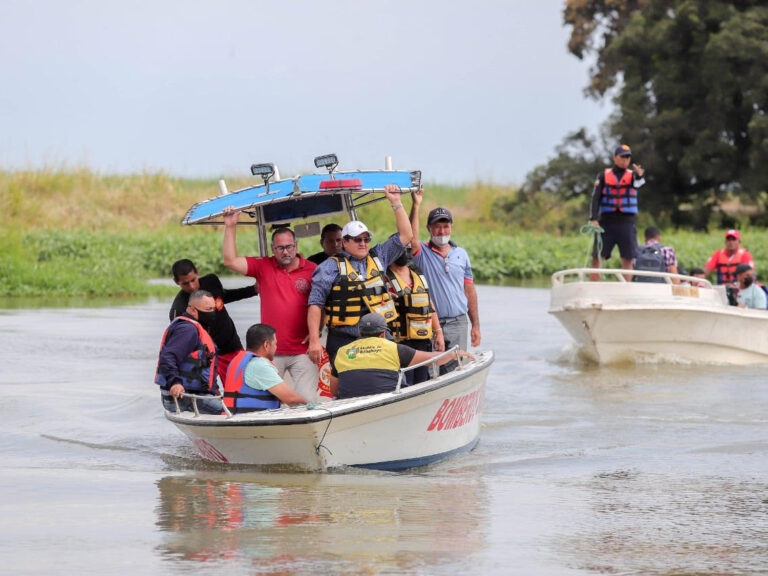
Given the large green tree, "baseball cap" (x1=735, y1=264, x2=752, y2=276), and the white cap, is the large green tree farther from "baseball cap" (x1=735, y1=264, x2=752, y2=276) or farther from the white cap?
the white cap

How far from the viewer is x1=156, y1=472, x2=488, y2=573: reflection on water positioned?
718 cm

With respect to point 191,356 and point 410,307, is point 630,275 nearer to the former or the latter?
point 410,307

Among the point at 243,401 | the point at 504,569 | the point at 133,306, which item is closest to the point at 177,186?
the point at 133,306

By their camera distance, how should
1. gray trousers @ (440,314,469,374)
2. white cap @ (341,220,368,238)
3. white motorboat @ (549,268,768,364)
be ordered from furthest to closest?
white motorboat @ (549,268,768,364)
gray trousers @ (440,314,469,374)
white cap @ (341,220,368,238)

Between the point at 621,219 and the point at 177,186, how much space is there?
1245 inches

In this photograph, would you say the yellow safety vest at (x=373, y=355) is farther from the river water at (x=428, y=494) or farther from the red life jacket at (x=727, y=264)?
the red life jacket at (x=727, y=264)

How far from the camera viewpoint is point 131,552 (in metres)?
7.27

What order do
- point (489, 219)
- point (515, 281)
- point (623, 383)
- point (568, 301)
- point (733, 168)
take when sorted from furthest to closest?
1. point (489, 219)
2. point (733, 168)
3. point (515, 281)
4. point (568, 301)
5. point (623, 383)

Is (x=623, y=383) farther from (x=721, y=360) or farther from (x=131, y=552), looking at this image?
(x=131, y=552)

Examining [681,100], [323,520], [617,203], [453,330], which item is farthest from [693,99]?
[323,520]

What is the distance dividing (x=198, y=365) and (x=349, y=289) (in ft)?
3.91

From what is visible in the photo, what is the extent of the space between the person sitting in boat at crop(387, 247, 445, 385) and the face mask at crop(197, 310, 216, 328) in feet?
4.19

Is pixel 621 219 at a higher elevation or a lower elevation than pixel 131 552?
higher

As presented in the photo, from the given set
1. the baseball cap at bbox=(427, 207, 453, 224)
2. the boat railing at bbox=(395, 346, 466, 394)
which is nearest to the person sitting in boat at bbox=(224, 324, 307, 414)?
the boat railing at bbox=(395, 346, 466, 394)
